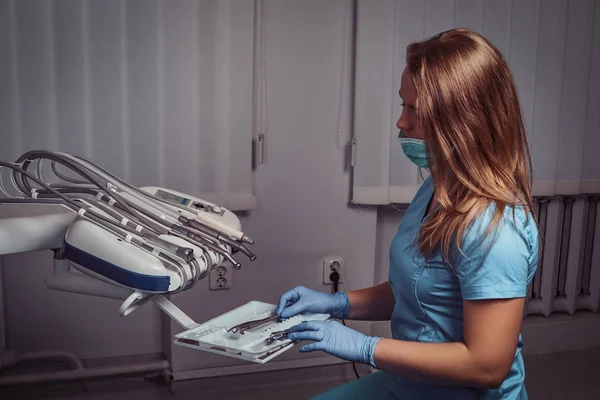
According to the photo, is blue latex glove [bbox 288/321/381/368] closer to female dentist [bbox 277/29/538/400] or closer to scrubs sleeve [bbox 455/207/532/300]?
female dentist [bbox 277/29/538/400]

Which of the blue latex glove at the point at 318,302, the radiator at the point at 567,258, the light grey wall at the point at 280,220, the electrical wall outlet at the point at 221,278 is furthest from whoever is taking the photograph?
the radiator at the point at 567,258

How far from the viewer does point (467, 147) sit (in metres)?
1.18

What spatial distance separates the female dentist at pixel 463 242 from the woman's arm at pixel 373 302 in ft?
0.70

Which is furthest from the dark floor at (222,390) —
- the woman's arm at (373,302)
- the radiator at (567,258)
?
the woman's arm at (373,302)

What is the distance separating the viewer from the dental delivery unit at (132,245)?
117cm

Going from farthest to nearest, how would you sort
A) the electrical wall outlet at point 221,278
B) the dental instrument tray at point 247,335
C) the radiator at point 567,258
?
1. the radiator at point 567,258
2. the electrical wall outlet at point 221,278
3. the dental instrument tray at point 247,335

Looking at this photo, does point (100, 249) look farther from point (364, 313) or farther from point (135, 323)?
point (135, 323)

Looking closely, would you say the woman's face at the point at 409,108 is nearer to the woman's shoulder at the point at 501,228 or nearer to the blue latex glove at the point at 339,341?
the woman's shoulder at the point at 501,228

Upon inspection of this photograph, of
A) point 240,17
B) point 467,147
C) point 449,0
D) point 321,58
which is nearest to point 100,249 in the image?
point 467,147

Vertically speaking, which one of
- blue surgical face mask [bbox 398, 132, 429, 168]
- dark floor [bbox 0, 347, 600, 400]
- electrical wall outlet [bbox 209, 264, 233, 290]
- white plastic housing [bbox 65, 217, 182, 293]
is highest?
blue surgical face mask [bbox 398, 132, 429, 168]

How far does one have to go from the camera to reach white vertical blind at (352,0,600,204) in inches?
90.7

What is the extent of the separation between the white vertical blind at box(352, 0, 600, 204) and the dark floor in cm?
69

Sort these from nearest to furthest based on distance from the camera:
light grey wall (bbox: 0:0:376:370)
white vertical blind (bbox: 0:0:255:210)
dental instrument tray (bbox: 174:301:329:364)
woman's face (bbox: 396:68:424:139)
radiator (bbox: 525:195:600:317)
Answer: dental instrument tray (bbox: 174:301:329:364)
woman's face (bbox: 396:68:424:139)
white vertical blind (bbox: 0:0:255:210)
light grey wall (bbox: 0:0:376:370)
radiator (bbox: 525:195:600:317)

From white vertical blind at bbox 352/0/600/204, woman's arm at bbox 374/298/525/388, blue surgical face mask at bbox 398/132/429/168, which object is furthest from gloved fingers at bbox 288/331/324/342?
white vertical blind at bbox 352/0/600/204
